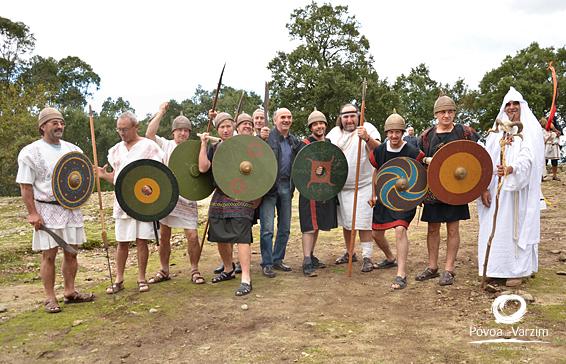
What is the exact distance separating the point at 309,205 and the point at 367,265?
38.0 inches

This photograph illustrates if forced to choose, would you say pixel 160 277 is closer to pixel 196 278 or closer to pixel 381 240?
pixel 196 278

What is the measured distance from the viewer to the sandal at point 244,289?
189 inches

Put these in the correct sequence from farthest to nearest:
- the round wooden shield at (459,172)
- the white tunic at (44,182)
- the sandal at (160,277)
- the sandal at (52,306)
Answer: the sandal at (160,277) → the round wooden shield at (459,172) → the sandal at (52,306) → the white tunic at (44,182)

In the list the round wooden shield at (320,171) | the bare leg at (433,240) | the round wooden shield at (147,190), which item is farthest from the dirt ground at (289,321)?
the round wooden shield at (320,171)

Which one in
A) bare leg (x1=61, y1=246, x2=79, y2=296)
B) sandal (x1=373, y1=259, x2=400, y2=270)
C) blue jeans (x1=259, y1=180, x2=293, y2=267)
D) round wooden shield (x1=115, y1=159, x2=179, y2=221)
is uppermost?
round wooden shield (x1=115, y1=159, x2=179, y2=221)

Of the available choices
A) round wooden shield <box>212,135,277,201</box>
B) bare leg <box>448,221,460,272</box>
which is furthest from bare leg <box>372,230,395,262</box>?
round wooden shield <box>212,135,277,201</box>

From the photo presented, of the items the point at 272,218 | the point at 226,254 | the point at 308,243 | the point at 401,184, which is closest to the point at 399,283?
the point at 401,184

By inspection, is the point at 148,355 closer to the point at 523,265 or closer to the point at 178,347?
the point at 178,347

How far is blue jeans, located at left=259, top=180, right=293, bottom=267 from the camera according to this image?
216 inches

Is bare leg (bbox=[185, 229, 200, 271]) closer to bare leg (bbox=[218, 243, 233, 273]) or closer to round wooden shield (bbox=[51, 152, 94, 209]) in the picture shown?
bare leg (bbox=[218, 243, 233, 273])

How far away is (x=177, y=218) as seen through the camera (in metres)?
5.25

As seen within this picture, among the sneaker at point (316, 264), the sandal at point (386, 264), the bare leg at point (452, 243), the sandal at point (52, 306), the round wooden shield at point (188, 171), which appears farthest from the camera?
the sneaker at point (316, 264)

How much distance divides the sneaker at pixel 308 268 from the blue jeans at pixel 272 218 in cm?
39

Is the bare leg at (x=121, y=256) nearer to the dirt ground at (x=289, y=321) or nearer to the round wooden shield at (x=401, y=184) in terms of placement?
the dirt ground at (x=289, y=321)
